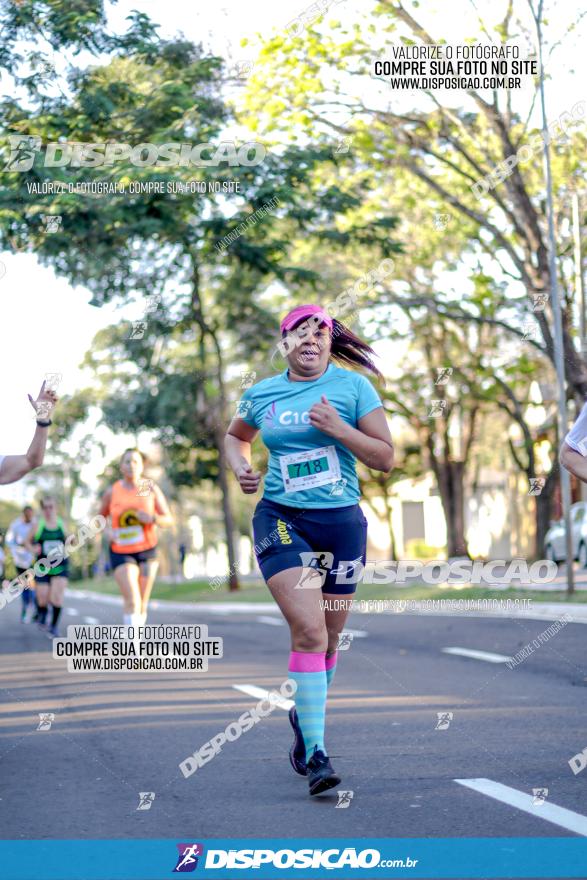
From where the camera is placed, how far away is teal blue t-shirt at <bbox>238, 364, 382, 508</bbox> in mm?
6238

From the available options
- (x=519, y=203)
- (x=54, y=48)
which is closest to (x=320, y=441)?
(x=54, y=48)

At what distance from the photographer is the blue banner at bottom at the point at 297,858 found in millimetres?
4512

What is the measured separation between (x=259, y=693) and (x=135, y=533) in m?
3.37

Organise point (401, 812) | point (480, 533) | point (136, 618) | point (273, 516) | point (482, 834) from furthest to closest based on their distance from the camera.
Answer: point (480, 533)
point (136, 618)
point (273, 516)
point (401, 812)
point (482, 834)

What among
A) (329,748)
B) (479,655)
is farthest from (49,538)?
(329,748)

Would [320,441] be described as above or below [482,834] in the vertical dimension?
above

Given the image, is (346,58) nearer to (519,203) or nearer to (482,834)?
(519,203)

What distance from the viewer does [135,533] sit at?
43.3 ft

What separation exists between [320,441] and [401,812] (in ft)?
5.14

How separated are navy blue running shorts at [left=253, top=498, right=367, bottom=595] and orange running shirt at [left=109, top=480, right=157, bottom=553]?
275 inches

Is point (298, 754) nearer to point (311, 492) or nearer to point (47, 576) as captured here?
point (311, 492)

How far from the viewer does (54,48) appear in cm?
1608

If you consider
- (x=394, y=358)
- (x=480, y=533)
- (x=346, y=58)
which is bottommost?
(x=480, y=533)

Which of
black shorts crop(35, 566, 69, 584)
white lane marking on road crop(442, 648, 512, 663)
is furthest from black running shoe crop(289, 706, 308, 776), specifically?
black shorts crop(35, 566, 69, 584)
